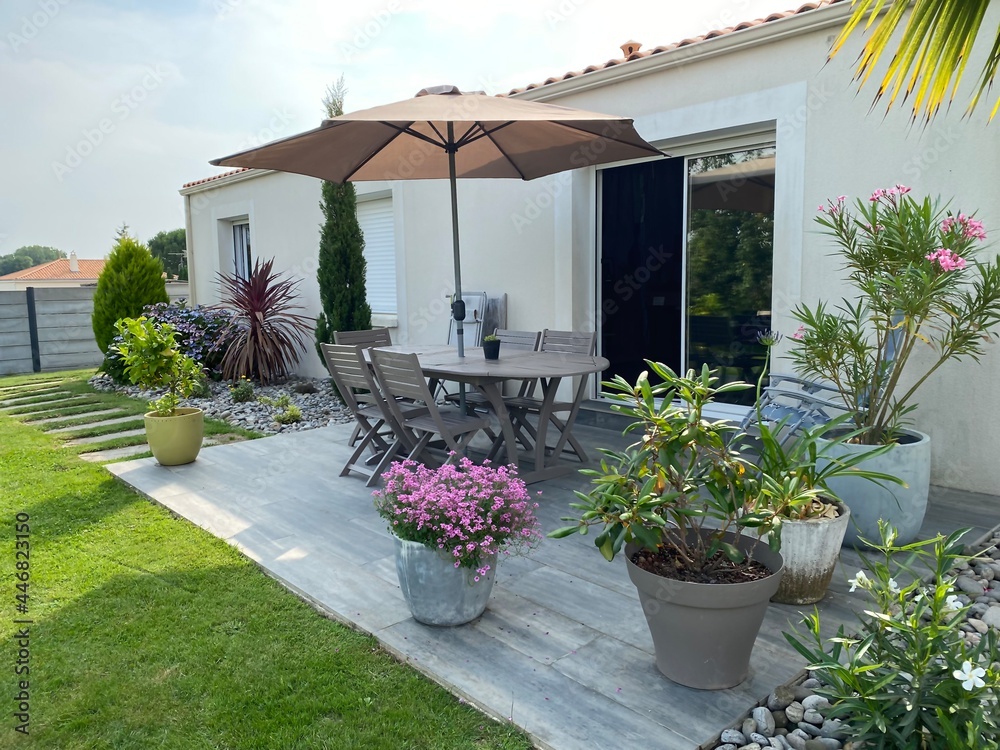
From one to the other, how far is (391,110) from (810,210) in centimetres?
288

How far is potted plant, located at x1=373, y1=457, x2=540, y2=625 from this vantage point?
2.60 m

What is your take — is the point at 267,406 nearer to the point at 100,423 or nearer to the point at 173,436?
the point at 100,423

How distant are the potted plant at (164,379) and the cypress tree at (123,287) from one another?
5536mm

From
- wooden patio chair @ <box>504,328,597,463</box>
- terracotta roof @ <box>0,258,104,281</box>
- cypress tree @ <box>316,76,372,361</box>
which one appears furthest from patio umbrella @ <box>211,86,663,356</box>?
terracotta roof @ <box>0,258,104,281</box>

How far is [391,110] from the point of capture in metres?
3.93

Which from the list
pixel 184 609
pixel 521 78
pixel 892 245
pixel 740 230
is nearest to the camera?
pixel 184 609

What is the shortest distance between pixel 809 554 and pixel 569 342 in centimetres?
288

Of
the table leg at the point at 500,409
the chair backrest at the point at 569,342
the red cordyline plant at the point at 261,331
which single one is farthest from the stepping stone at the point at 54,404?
the table leg at the point at 500,409

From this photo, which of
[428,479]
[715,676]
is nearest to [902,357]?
[715,676]

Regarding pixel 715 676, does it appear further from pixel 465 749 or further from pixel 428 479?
pixel 428 479

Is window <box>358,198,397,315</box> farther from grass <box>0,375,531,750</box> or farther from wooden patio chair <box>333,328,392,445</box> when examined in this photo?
grass <box>0,375,531,750</box>

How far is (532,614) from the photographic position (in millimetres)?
2863

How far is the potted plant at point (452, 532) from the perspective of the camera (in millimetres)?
2604

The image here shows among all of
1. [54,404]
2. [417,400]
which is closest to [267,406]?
[54,404]
